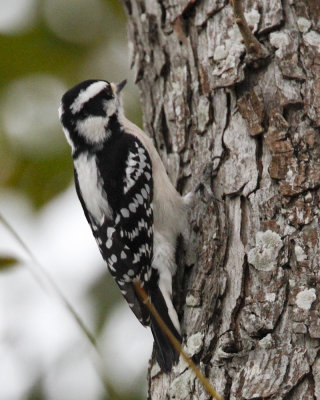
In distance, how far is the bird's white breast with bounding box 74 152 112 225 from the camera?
379 centimetres

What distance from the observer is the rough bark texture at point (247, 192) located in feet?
8.72

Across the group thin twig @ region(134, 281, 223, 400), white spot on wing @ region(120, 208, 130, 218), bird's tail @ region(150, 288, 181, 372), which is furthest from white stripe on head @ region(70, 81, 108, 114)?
thin twig @ region(134, 281, 223, 400)

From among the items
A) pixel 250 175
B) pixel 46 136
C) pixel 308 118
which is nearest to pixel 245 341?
pixel 250 175

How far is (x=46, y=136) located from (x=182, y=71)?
51.9 inches

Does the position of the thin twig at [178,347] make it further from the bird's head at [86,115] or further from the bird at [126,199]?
the bird's head at [86,115]

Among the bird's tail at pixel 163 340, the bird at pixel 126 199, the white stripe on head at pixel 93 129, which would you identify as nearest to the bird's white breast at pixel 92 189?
the bird at pixel 126 199

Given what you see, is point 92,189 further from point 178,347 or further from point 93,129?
point 178,347

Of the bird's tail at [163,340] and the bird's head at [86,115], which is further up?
the bird's head at [86,115]

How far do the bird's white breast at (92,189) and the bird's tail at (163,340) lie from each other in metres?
0.60

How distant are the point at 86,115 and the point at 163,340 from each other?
5.14 ft

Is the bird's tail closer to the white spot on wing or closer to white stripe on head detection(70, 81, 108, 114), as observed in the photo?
the white spot on wing

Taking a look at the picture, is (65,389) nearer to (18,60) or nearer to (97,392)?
(97,392)

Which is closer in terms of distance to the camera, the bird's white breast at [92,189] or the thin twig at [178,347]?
the thin twig at [178,347]

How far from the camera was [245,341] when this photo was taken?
2744 mm
